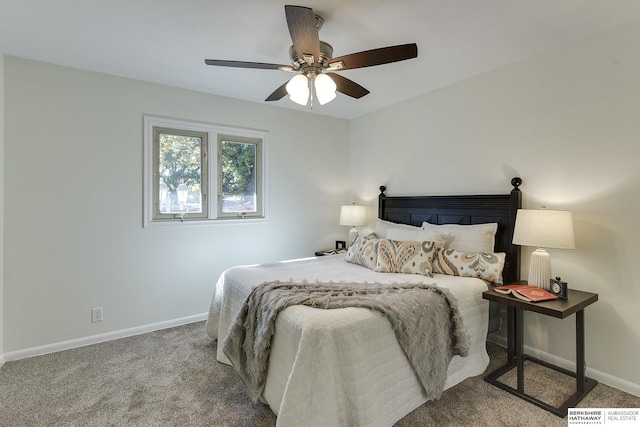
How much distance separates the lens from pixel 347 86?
2.33 meters

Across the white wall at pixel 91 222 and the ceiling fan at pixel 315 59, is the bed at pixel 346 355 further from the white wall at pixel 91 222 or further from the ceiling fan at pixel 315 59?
the ceiling fan at pixel 315 59

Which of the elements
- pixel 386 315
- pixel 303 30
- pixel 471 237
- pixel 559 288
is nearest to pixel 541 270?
pixel 559 288

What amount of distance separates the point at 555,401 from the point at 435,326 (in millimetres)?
936

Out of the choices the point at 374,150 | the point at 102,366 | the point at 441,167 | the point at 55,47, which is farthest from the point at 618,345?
the point at 55,47

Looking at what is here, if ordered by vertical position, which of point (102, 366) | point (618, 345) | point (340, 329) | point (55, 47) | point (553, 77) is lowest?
point (102, 366)

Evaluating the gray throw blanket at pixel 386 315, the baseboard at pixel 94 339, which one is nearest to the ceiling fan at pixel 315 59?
the gray throw blanket at pixel 386 315

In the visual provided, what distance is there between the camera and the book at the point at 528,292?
2.03 meters

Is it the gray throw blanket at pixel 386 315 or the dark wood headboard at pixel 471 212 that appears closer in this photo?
the gray throw blanket at pixel 386 315

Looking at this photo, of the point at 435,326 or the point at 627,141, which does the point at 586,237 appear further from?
the point at 435,326

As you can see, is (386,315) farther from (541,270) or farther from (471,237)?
(471,237)

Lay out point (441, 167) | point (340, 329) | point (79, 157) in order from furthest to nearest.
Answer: point (441, 167)
point (79, 157)
point (340, 329)

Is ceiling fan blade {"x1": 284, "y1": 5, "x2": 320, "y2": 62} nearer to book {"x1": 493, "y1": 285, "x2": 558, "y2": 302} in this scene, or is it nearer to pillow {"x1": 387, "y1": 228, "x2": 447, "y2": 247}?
pillow {"x1": 387, "y1": 228, "x2": 447, "y2": 247}

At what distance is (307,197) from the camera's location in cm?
412

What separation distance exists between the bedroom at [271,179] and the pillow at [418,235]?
567 millimetres
